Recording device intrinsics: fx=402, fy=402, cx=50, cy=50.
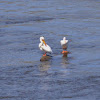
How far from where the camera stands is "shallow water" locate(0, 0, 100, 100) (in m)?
11.5

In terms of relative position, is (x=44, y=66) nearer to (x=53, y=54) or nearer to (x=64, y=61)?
(x=64, y=61)

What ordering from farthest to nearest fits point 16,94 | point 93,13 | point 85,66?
point 93,13 → point 85,66 → point 16,94

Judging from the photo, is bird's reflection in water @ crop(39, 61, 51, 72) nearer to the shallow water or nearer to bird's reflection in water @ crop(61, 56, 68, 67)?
the shallow water

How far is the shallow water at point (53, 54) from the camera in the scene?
37.6ft

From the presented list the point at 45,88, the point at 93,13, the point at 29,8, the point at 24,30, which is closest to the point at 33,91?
the point at 45,88

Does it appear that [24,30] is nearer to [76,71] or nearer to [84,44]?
[84,44]

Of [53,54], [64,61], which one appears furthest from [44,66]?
[53,54]

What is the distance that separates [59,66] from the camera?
46.3ft

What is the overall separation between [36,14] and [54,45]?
9866 millimetres

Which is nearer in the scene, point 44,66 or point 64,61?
point 44,66

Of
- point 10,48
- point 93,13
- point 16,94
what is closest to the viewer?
point 16,94

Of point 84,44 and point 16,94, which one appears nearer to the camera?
point 16,94

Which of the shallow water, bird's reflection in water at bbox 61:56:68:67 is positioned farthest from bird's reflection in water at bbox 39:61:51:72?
bird's reflection in water at bbox 61:56:68:67

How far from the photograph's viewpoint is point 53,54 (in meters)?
16.1
